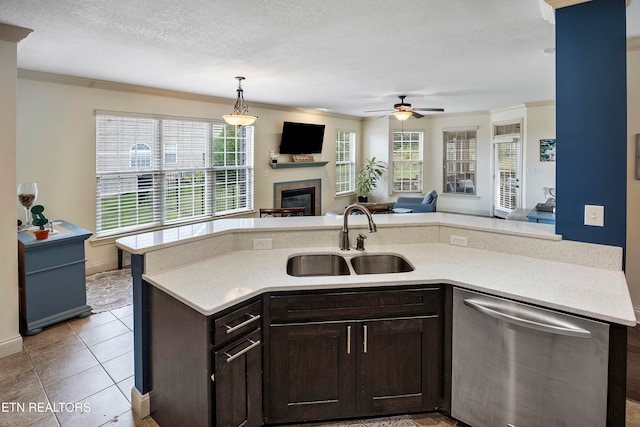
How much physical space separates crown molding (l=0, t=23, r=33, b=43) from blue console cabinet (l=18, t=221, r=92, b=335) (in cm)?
161

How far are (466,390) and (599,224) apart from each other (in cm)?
123

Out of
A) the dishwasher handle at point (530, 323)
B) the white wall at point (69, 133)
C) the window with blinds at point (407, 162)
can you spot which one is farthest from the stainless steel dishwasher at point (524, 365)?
the window with blinds at point (407, 162)

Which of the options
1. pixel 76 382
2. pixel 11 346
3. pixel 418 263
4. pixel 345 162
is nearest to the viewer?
pixel 418 263

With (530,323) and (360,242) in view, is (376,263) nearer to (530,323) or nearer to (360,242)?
(360,242)

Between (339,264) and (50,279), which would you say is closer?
(339,264)

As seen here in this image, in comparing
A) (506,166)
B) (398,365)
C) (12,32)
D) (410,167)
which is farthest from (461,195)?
(12,32)

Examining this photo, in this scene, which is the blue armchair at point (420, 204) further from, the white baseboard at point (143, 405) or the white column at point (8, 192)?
the white column at point (8, 192)

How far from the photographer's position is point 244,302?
1.76 meters

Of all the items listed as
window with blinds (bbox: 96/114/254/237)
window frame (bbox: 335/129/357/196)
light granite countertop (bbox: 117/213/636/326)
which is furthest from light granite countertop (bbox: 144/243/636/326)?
window frame (bbox: 335/129/357/196)

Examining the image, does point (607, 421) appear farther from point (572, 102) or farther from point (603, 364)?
point (572, 102)

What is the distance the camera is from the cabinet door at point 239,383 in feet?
5.46

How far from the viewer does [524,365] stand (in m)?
1.70

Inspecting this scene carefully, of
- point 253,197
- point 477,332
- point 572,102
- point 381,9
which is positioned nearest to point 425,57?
point 381,9

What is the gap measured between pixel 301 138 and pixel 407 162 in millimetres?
3400
